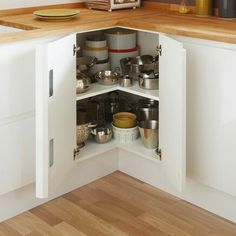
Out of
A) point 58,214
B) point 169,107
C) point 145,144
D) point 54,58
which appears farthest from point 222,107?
point 58,214

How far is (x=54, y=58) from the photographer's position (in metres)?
2.25

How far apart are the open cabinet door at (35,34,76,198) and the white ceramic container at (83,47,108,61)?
43 centimetres

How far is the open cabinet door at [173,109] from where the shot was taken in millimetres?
2277

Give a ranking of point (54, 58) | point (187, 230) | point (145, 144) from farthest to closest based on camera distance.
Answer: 1. point (145, 144)
2. point (187, 230)
3. point (54, 58)

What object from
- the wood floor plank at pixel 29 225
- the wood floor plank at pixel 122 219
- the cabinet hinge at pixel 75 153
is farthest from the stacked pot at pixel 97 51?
the wood floor plank at pixel 29 225

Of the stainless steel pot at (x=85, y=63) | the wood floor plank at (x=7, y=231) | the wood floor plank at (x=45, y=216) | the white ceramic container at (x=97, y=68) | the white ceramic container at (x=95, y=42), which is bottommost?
the wood floor plank at (x=7, y=231)

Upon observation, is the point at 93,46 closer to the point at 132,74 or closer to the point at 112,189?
the point at 132,74

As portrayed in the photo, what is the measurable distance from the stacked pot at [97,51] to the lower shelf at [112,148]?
421mm

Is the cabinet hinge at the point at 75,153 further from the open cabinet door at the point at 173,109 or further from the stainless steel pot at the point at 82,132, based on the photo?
the open cabinet door at the point at 173,109

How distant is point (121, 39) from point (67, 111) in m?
0.68

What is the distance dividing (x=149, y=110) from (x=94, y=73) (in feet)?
1.25

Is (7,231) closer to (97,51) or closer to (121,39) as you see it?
(97,51)

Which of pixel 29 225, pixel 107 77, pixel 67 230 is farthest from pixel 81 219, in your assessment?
pixel 107 77

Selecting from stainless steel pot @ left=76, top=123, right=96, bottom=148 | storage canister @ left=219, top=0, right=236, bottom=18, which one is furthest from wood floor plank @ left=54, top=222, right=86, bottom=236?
storage canister @ left=219, top=0, right=236, bottom=18
